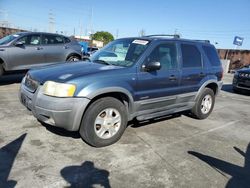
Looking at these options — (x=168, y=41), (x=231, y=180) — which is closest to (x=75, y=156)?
(x=231, y=180)

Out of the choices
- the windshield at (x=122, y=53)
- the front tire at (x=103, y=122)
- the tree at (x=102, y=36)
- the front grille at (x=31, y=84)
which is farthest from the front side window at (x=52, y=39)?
the tree at (x=102, y=36)

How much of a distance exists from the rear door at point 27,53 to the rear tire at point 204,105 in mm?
5710

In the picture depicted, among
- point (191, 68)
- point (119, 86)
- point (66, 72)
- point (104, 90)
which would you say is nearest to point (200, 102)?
point (191, 68)

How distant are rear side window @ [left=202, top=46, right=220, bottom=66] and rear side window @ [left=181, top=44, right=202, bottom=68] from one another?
37 centimetres

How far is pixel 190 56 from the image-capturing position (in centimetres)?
560

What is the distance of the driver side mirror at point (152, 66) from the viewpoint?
14.8ft

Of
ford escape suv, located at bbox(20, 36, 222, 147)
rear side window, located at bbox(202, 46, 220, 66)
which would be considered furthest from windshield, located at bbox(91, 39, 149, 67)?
rear side window, located at bbox(202, 46, 220, 66)

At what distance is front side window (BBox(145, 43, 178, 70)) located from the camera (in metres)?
4.83

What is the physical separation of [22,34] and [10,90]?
2.25 metres

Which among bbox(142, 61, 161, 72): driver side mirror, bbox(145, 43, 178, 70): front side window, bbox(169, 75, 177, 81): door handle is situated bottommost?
bbox(169, 75, 177, 81): door handle

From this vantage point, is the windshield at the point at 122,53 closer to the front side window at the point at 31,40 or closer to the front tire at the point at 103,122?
the front tire at the point at 103,122

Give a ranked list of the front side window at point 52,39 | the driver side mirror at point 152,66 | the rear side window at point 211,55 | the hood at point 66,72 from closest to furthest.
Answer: the hood at point 66,72 < the driver side mirror at point 152,66 < the rear side window at point 211,55 < the front side window at point 52,39

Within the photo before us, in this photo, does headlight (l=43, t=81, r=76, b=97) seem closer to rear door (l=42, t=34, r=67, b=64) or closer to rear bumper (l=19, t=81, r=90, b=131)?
rear bumper (l=19, t=81, r=90, b=131)

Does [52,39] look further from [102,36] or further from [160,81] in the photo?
[102,36]
